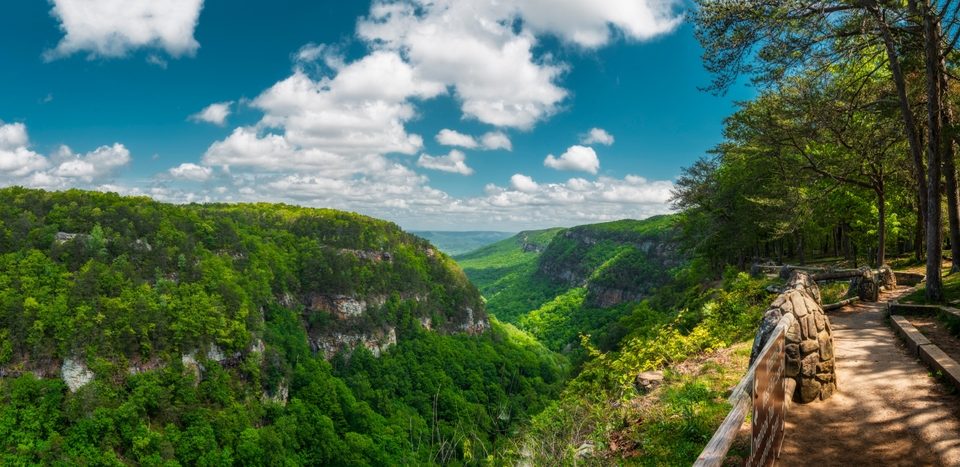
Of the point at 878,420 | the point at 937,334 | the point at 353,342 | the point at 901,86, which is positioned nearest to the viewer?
the point at 878,420

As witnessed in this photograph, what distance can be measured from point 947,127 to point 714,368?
11.6 metres

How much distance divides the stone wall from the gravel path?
0.22 m

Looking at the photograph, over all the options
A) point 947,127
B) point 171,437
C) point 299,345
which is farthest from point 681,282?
point 299,345

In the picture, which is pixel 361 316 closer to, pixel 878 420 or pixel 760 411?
pixel 878 420

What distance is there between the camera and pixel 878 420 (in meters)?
6.49

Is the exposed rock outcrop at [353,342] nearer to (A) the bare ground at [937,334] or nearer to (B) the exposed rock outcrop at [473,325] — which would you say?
(B) the exposed rock outcrop at [473,325]

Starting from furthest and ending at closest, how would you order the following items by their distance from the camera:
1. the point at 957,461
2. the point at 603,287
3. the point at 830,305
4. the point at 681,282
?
1. the point at 603,287
2. the point at 681,282
3. the point at 830,305
4. the point at 957,461

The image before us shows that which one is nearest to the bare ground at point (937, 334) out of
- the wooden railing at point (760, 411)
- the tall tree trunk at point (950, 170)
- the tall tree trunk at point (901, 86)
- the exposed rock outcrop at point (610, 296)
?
the tall tree trunk at point (901, 86)

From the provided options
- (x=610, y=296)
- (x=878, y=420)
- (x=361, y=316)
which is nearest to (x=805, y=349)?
(x=878, y=420)

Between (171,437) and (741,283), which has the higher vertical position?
(741,283)

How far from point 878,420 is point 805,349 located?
1.15 metres

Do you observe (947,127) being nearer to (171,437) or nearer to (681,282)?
(681,282)

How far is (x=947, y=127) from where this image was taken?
14.5m

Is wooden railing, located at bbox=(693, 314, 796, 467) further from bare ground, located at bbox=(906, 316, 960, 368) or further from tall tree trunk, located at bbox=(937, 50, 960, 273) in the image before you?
tall tree trunk, located at bbox=(937, 50, 960, 273)
